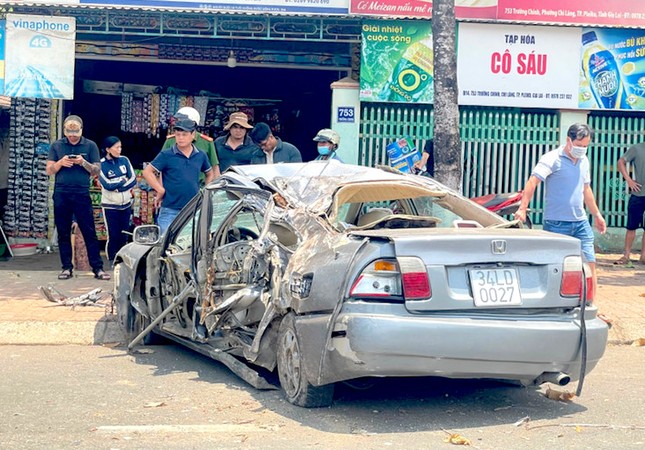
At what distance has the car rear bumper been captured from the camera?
5418mm

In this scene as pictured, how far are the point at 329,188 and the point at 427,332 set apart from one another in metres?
1.45

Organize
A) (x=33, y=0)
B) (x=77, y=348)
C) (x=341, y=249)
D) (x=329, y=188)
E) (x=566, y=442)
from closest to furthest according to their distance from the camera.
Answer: (x=566, y=442), (x=341, y=249), (x=329, y=188), (x=77, y=348), (x=33, y=0)

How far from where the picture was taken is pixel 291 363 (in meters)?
6.01

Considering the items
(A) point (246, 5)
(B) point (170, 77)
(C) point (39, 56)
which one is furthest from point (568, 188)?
(B) point (170, 77)

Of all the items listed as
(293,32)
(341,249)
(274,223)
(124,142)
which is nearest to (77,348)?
(274,223)

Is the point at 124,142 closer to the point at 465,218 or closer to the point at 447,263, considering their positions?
the point at 465,218

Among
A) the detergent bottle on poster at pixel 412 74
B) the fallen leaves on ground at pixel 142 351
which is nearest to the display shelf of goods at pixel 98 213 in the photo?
the detergent bottle on poster at pixel 412 74

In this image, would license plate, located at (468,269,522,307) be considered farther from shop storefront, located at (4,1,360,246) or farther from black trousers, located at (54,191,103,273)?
shop storefront, located at (4,1,360,246)

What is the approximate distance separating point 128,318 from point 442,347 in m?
3.53

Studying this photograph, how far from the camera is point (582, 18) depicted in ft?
41.8

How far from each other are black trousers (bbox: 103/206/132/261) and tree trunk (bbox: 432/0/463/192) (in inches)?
151

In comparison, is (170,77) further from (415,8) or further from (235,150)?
(235,150)

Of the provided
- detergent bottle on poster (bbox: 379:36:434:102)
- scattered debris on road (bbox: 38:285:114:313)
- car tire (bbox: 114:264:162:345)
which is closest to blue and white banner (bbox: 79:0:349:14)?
detergent bottle on poster (bbox: 379:36:434:102)

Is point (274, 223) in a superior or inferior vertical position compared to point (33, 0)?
inferior
